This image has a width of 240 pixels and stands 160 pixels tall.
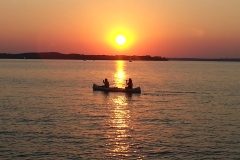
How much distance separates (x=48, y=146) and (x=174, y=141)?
7.63m

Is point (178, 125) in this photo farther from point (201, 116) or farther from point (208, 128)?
point (201, 116)

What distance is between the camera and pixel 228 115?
35281 millimetres

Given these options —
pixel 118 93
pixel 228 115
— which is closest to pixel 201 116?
pixel 228 115

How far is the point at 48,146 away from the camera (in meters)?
23.4

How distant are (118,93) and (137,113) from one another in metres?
19.0

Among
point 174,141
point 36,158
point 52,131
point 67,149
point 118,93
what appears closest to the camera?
point 36,158

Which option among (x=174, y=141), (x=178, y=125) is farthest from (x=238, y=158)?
(x=178, y=125)

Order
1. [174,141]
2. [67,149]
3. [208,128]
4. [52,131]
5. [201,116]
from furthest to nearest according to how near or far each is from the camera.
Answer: [201,116] → [208,128] → [52,131] → [174,141] → [67,149]

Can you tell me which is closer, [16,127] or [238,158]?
[238,158]

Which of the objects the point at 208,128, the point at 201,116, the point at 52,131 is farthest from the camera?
the point at 201,116

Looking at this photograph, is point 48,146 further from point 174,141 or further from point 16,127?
point 174,141

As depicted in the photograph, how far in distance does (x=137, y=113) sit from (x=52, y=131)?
36.1 ft

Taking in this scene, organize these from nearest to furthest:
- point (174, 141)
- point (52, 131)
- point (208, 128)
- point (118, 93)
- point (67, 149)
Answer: point (67, 149), point (174, 141), point (52, 131), point (208, 128), point (118, 93)

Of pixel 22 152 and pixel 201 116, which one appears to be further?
pixel 201 116
